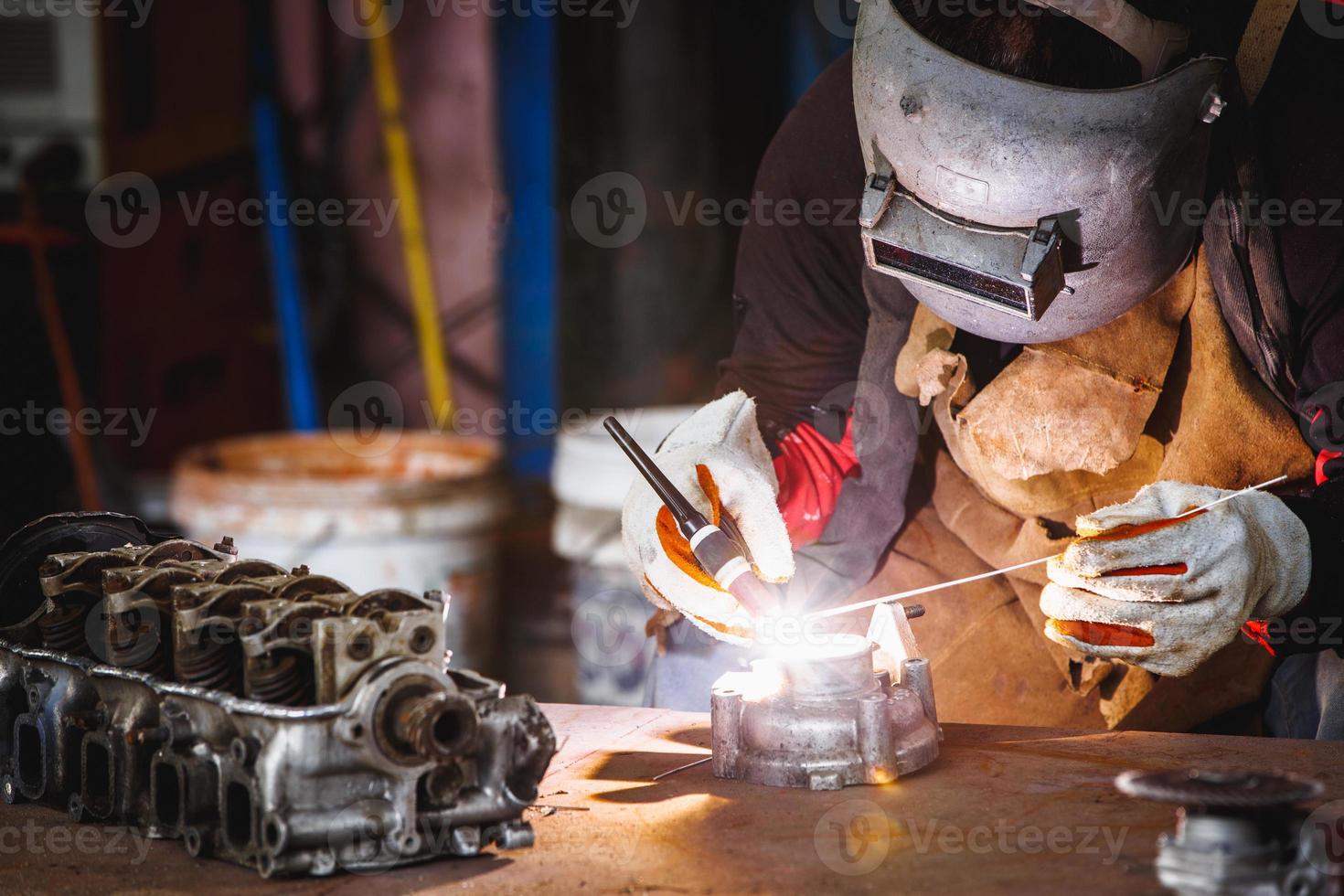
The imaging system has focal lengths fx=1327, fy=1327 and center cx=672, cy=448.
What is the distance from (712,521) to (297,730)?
894 millimetres

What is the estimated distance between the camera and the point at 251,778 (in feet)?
4.99

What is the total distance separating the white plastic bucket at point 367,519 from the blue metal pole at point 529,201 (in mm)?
710

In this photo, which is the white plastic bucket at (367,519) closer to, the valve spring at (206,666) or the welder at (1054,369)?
the welder at (1054,369)

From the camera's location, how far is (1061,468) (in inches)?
96.0

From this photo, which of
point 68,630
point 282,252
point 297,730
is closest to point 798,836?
point 297,730

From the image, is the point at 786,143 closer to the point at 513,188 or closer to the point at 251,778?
the point at 251,778

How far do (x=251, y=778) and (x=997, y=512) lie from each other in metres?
1.59

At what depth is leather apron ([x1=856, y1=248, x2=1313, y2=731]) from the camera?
2.30 metres

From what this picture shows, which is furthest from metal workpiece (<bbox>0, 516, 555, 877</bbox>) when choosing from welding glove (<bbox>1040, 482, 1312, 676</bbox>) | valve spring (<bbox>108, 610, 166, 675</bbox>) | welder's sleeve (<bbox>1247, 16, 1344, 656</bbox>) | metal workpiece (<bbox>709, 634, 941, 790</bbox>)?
welder's sleeve (<bbox>1247, 16, 1344, 656</bbox>)

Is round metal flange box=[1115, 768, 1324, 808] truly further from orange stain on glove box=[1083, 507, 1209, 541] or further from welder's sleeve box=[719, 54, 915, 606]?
welder's sleeve box=[719, 54, 915, 606]

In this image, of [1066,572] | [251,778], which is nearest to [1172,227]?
[1066,572]

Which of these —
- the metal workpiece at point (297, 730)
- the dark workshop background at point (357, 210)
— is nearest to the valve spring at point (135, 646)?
the metal workpiece at point (297, 730)

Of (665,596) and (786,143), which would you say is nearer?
(665,596)

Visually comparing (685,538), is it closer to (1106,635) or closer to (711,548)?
(711,548)
